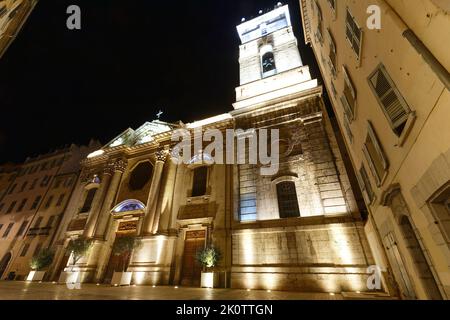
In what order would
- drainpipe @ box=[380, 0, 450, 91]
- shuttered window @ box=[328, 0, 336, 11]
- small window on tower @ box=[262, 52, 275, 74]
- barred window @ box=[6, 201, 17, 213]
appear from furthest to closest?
barred window @ box=[6, 201, 17, 213], small window on tower @ box=[262, 52, 275, 74], shuttered window @ box=[328, 0, 336, 11], drainpipe @ box=[380, 0, 450, 91]

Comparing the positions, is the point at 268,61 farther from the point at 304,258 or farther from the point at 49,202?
the point at 49,202

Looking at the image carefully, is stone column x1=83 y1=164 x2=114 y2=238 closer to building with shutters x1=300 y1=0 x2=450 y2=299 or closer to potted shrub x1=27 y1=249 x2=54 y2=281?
potted shrub x1=27 y1=249 x2=54 y2=281

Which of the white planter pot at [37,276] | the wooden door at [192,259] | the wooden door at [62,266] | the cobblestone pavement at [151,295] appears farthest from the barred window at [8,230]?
the wooden door at [192,259]

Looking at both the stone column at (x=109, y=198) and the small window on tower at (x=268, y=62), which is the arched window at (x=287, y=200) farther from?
the stone column at (x=109, y=198)

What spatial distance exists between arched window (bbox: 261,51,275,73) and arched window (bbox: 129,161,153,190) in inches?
575

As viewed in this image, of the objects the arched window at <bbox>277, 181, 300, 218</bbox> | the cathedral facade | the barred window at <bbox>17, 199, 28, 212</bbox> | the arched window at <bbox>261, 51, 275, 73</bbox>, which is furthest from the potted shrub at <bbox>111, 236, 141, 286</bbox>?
the barred window at <bbox>17, 199, 28, 212</bbox>

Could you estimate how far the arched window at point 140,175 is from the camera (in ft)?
66.2

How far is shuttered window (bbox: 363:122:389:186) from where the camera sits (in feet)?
22.0

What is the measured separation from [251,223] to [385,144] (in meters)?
8.74

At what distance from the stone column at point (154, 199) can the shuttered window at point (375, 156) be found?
1382 centimetres

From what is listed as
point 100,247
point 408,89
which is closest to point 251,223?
point 408,89

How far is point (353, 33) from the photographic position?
23.0ft

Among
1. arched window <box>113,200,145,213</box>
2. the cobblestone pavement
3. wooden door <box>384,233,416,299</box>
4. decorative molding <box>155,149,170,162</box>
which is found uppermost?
decorative molding <box>155,149,170,162</box>
